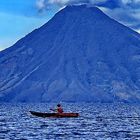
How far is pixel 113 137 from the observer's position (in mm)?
88812

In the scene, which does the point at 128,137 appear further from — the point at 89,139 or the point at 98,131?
the point at 98,131

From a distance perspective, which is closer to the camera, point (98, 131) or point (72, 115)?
point (98, 131)

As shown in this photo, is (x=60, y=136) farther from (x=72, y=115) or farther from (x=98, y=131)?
(x=72, y=115)

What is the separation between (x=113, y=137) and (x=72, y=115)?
56.2 metres

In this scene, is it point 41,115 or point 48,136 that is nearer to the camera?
point 48,136

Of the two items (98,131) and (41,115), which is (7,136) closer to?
(98,131)

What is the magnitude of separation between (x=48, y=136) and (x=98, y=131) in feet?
50.6

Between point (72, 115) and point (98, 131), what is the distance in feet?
141

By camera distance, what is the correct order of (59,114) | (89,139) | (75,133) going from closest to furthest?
1. (89,139)
2. (75,133)
3. (59,114)

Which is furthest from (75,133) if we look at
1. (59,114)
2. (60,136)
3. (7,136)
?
(59,114)

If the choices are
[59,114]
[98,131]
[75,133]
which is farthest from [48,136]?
[59,114]

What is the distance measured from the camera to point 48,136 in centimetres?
8894

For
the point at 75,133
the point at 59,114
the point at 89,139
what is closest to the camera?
the point at 89,139

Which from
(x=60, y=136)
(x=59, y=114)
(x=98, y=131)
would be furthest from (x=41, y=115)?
(x=60, y=136)
